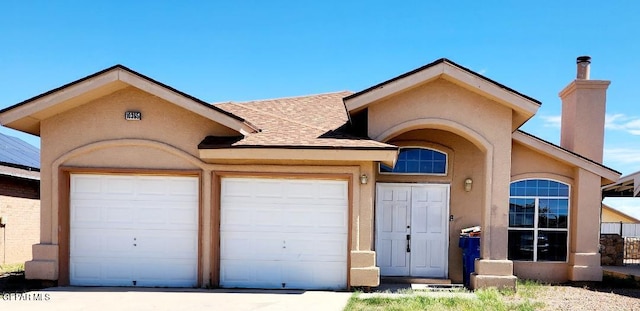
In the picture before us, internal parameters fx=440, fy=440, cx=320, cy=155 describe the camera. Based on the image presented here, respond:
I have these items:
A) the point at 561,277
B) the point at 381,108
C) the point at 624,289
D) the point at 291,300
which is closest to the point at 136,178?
the point at 291,300

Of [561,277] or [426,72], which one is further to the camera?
[561,277]

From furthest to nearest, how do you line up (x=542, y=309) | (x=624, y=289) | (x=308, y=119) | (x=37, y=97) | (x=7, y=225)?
(x=7, y=225) → (x=308, y=119) → (x=624, y=289) → (x=37, y=97) → (x=542, y=309)

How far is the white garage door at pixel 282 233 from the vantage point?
344 inches

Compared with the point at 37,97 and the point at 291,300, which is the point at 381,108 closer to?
the point at 291,300

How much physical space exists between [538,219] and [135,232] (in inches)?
355

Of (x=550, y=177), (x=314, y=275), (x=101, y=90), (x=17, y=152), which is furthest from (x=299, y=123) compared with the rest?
(x=17, y=152)

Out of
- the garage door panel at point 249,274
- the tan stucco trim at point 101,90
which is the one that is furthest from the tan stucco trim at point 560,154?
the tan stucco trim at point 101,90

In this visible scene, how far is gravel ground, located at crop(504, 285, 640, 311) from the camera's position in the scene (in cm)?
789

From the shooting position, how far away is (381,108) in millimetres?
8891

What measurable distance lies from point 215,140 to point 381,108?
337 centimetres

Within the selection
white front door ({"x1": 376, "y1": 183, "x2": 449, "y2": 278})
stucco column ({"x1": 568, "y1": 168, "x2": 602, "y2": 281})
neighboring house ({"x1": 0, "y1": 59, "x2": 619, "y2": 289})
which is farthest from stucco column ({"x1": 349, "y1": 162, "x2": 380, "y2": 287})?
stucco column ({"x1": 568, "y1": 168, "x2": 602, "y2": 281})

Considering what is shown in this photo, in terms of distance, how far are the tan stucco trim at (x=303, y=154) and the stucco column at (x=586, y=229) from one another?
512 cm

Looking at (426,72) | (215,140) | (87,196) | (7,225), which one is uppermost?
(426,72)

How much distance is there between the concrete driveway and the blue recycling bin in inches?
115
